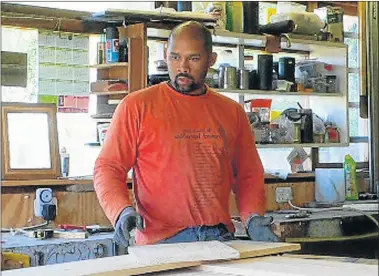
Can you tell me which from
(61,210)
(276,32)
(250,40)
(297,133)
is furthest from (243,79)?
(61,210)

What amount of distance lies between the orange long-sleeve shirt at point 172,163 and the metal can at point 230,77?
5.01 feet

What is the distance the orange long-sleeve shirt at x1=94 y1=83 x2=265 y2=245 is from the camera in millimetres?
2285

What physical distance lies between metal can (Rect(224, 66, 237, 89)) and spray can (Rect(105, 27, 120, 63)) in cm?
71

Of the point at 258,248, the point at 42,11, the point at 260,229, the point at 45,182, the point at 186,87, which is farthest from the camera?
the point at 42,11

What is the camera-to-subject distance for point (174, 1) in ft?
13.0

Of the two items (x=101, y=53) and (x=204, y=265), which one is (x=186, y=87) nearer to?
(x=204, y=265)

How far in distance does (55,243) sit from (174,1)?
167 centimetres

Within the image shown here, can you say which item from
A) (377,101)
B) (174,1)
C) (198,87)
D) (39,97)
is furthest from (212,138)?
(377,101)

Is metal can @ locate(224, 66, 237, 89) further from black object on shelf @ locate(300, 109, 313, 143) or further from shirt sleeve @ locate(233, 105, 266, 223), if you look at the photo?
shirt sleeve @ locate(233, 105, 266, 223)

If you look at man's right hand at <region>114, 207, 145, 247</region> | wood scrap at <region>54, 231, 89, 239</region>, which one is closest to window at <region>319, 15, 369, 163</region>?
wood scrap at <region>54, 231, 89, 239</region>

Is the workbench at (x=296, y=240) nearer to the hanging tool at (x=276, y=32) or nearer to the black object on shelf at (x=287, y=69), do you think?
the black object on shelf at (x=287, y=69)

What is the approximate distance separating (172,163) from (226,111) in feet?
1.07

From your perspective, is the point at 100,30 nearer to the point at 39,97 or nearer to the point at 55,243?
the point at 39,97

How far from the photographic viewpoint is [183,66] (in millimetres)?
2459
